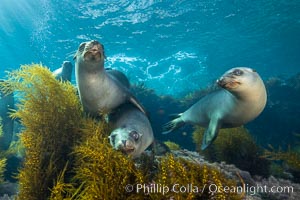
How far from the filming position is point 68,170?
401cm

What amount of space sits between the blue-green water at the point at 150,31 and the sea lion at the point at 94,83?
15.5 metres

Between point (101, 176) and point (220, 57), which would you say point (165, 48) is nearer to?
point (220, 57)

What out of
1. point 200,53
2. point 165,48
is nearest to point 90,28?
point 165,48

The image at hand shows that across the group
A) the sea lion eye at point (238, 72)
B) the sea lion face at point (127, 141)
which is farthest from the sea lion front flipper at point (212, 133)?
the sea lion face at point (127, 141)

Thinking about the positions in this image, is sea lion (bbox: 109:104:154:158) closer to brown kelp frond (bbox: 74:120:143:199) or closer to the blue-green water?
brown kelp frond (bbox: 74:120:143:199)

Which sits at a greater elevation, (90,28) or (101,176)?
(90,28)

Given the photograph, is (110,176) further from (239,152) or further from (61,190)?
(239,152)

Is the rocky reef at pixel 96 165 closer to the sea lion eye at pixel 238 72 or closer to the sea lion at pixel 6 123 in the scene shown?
the sea lion eye at pixel 238 72

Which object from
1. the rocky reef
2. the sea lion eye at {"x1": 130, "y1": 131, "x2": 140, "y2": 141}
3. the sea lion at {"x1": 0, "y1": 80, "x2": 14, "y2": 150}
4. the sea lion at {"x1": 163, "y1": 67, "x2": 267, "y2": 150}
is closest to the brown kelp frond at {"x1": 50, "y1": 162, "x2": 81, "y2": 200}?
the rocky reef

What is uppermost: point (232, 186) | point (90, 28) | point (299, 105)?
point (90, 28)

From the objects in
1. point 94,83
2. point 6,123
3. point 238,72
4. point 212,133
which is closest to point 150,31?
point 6,123

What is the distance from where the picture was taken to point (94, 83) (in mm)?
4402

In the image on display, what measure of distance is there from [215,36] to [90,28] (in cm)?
1327

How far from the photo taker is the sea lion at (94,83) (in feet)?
13.3
